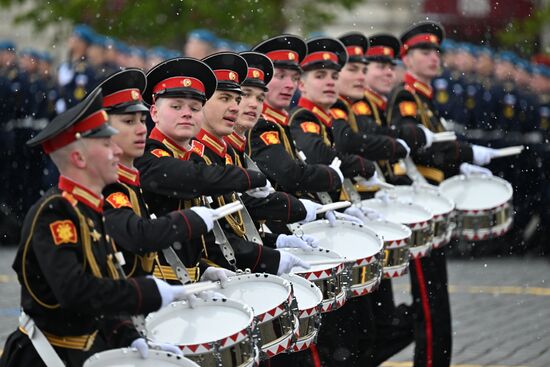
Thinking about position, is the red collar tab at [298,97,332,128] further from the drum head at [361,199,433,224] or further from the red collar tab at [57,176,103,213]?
the red collar tab at [57,176,103,213]

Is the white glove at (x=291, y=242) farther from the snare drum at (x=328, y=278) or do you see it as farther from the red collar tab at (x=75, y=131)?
the red collar tab at (x=75, y=131)

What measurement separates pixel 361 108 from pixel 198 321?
4.40 meters

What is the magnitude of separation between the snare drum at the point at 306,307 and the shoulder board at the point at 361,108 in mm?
3206

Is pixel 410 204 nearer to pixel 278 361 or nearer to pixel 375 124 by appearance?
pixel 375 124

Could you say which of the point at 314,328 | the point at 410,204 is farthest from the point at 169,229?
the point at 410,204

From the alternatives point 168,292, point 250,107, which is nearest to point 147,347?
point 168,292

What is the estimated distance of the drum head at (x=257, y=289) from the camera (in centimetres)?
595

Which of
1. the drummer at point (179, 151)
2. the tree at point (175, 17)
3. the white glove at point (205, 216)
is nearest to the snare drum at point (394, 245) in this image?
the drummer at point (179, 151)

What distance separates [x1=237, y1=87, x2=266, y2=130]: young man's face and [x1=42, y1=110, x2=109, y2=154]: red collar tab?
2085mm

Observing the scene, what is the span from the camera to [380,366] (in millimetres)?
9430

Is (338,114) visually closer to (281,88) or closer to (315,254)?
(281,88)

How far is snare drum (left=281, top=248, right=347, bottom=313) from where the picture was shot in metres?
6.70

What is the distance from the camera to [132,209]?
5652 mm

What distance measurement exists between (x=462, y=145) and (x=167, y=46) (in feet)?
43.3
